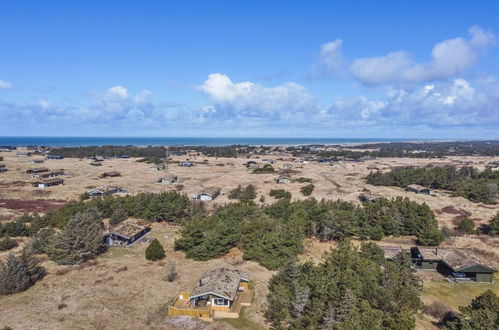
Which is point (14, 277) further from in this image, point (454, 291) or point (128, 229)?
point (454, 291)

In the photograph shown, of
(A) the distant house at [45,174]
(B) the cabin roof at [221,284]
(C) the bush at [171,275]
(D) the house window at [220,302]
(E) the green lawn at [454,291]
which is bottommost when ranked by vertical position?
(E) the green lawn at [454,291]

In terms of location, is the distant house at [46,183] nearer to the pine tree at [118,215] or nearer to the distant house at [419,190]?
the pine tree at [118,215]

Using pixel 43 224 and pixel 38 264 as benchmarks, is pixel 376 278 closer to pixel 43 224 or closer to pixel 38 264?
pixel 38 264

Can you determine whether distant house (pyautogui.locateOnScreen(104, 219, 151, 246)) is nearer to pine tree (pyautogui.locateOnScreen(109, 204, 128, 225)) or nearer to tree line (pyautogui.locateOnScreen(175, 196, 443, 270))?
pine tree (pyautogui.locateOnScreen(109, 204, 128, 225))

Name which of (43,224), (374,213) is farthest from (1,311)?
(374,213)

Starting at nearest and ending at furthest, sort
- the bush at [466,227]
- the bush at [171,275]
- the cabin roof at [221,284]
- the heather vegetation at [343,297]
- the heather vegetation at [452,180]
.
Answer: the heather vegetation at [343,297] → the cabin roof at [221,284] → the bush at [171,275] → the bush at [466,227] → the heather vegetation at [452,180]

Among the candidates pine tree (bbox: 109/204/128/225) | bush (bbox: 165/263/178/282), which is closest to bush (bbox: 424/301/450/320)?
bush (bbox: 165/263/178/282)

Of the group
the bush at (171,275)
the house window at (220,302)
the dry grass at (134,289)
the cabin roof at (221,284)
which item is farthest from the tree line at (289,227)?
the house window at (220,302)
